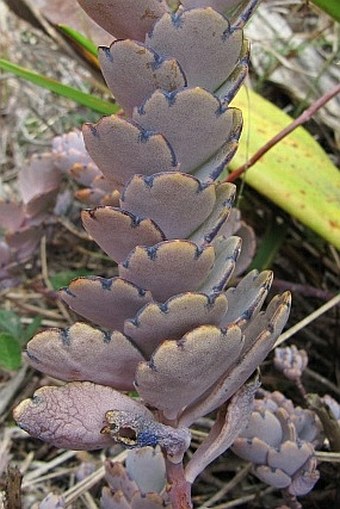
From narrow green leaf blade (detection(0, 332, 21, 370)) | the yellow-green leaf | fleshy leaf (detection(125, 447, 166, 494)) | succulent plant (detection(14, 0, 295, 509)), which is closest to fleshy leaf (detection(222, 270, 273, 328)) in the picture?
succulent plant (detection(14, 0, 295, 509))

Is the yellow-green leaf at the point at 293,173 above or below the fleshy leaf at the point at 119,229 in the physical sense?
below

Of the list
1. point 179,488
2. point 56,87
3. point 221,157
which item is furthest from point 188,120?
point 56,87

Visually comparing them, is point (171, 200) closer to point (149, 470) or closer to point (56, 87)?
point (149, 470)

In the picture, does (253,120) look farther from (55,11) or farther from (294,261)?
(55,11)

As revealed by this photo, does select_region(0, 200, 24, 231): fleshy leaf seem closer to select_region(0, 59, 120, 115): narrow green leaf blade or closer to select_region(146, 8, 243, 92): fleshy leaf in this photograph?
select_region(0, 59, 120, 115): narrow green leaf blade

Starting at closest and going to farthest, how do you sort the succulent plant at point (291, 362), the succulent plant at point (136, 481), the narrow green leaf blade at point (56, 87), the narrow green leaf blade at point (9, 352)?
the succulent plant at point (136, 481) < the succulent plant at point (291, 362) < the narrow green leaf blade at point (56, 87) < the narrow green leaf blade at point (9, 352)

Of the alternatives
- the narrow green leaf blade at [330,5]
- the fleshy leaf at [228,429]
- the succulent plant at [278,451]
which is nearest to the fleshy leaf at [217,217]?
the fleshy leaf at [228,429]

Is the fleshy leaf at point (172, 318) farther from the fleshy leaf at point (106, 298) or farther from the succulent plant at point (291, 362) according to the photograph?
the succulent plant at point (291, 362)
